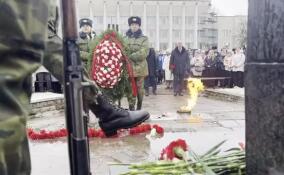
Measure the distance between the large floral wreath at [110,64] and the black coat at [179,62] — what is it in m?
7.06

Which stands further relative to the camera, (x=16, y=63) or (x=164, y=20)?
(x=164, y=20)

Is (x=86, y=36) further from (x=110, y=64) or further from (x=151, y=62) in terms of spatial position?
(x=151, y=62)

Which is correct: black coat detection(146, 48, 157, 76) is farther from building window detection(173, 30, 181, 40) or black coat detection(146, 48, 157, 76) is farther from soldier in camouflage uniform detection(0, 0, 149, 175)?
building window detection(173, 30, 181, 40)

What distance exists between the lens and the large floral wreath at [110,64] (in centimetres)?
643

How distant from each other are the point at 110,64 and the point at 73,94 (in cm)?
488

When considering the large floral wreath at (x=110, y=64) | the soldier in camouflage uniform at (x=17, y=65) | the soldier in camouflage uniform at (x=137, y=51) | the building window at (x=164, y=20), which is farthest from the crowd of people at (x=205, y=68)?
the building window at (x=164, y=20)

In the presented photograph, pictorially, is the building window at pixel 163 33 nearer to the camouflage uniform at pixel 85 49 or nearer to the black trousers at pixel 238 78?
the black trousers at pixel 238 78

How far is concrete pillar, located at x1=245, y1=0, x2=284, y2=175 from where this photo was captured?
5.76ft

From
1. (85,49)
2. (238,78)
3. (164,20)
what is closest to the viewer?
(85,49)

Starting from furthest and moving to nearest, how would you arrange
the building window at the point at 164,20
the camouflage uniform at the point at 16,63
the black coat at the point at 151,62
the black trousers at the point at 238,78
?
the building window at the point at 164,20 < the black trousers at the point at 238,78 < the black coat at the point at 151,62 < the camouflage uniform at the point at 16,63

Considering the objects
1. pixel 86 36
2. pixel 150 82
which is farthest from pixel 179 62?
pixel 86 36

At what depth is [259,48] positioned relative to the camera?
5.98 ft

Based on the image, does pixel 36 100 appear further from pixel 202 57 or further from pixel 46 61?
pixel 202 57

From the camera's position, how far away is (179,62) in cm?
1380
